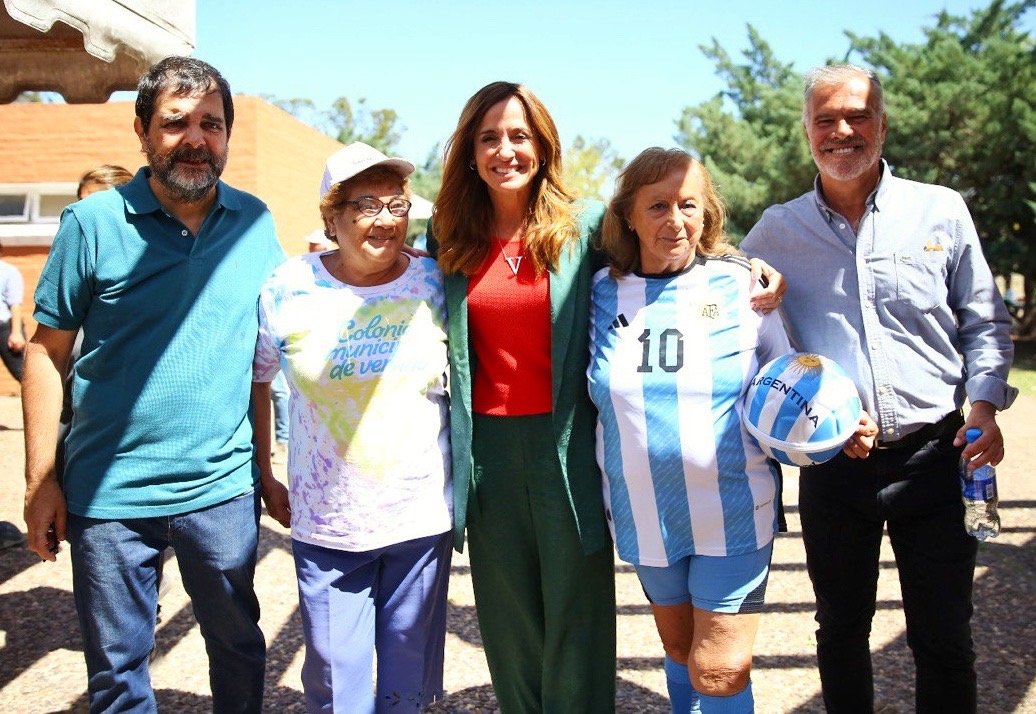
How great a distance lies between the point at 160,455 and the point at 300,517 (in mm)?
471

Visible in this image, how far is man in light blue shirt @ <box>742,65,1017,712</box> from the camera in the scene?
2.81m

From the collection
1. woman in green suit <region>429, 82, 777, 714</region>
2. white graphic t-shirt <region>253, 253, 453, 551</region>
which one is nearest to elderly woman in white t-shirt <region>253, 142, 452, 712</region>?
white graphic t-shirt <region>253, 253, 453, 551</region>

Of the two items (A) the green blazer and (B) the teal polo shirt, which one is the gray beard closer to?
(B) the teal polo shirt

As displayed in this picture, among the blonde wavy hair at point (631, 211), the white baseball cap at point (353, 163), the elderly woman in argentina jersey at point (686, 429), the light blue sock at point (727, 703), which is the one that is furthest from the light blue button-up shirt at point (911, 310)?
the white baseball cap at point (353, 163)

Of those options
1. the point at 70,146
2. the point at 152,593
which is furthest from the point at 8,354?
the point at 152,593

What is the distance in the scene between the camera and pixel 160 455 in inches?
106

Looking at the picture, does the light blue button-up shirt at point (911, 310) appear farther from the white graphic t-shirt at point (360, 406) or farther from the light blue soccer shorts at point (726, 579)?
the white graphic t-shirt at point (360, 406)

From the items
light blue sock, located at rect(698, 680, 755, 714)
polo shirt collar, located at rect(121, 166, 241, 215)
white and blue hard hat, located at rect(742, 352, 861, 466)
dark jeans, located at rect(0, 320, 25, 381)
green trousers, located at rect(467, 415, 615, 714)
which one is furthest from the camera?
dark jeans, located at rect(0, 320, 25, 381)

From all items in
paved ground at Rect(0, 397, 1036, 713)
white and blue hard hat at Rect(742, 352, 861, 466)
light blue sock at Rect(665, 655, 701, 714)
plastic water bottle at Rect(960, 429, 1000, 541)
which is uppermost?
white and blue hard hat at Rect(742, 352, 861, 466)

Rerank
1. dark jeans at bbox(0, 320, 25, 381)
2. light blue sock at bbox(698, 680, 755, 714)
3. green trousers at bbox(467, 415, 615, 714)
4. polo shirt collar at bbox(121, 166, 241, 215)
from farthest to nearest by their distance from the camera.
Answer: dark jeans at bbox(0, 320, 25, 381)
green trousers at bbox(467, 415, 615, 714)
polo shirt collar at bbox(121, 166, 241, 215)
light blue sock at bbox(698, 680, 755, 714)

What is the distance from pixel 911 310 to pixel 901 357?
16cm

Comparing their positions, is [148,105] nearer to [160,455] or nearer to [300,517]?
[160,455]

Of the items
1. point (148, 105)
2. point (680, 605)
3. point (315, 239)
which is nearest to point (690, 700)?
point (680, 605)

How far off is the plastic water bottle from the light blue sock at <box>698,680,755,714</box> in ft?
2.95
